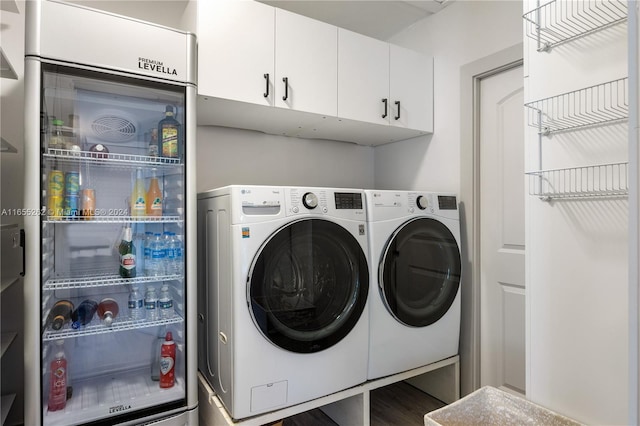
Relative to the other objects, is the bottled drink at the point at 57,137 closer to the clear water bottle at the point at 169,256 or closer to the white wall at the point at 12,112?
the white wall at the point at 12,112

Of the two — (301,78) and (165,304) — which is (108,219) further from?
(301,78)

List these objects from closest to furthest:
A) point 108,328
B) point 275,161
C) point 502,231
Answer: point 108,328, point 502,231, point 275,161

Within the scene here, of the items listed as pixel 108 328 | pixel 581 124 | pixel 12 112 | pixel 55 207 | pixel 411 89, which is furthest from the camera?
pixel 411 89

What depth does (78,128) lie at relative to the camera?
152 centimetres

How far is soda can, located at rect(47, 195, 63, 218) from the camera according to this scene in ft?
4.56

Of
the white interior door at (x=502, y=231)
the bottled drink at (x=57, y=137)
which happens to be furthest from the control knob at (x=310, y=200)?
the white interior door at (x=502, y=231)

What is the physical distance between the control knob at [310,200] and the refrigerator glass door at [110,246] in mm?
549

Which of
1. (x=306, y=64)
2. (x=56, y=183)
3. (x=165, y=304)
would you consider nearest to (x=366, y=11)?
(x=306, y=64)

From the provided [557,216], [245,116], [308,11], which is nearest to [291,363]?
[557,216]

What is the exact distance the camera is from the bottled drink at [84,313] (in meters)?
1.50

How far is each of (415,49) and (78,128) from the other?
2177 millimetres

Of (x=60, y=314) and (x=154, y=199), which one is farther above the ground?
(x=154, y=199)

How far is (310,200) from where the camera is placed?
5.30 feet

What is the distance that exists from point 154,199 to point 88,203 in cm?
26
